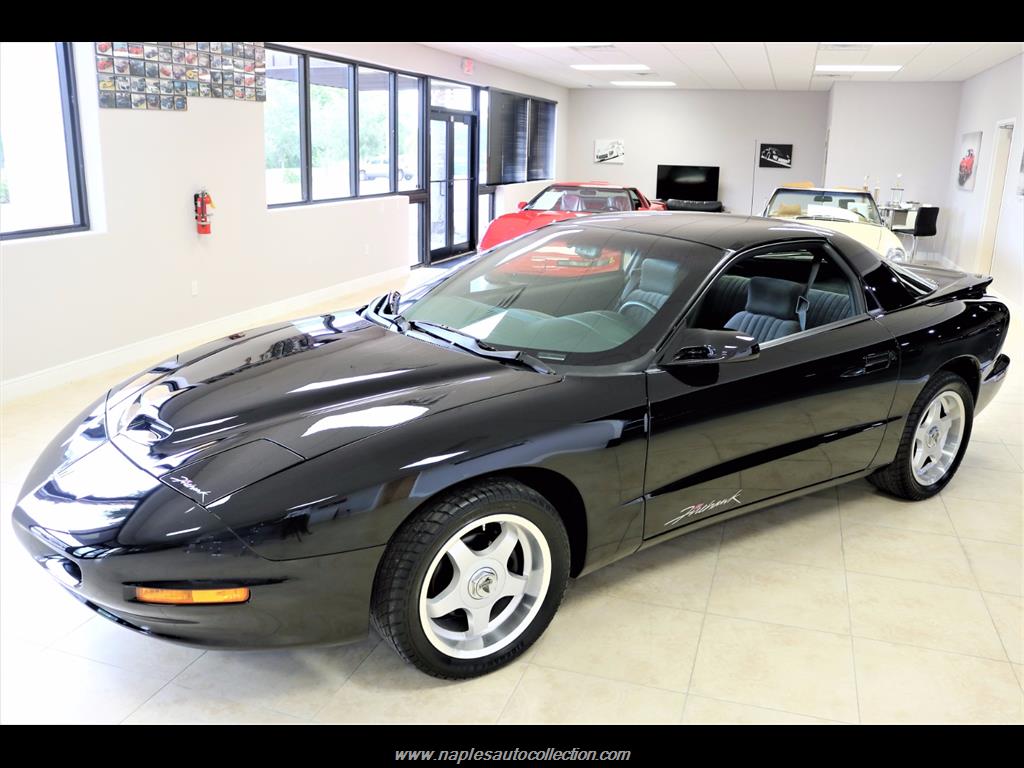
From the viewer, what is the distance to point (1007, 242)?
9.98m

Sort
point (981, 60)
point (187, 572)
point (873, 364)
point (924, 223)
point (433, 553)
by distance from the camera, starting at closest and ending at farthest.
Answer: point (187, 572), point (433, 553), point (873, 364), point (981, 60), point (924, 223)

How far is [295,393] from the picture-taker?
252 cm

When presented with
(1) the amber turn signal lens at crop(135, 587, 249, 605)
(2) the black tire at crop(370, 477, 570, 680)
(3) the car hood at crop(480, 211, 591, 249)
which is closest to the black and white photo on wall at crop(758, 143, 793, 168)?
(3) the car hood at crop(480, 211, 591, 249)

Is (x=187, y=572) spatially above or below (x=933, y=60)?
below

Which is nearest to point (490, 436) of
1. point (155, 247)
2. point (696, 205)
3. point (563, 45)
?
point (155, 247)

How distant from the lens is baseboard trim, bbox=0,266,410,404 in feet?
17.4

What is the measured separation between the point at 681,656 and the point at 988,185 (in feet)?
37.0

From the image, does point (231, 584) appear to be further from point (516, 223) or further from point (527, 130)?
point (527, 130)

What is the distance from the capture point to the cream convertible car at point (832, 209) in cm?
880

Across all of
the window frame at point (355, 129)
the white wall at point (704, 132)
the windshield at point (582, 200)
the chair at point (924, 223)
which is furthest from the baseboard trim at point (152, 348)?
the white wall at point (704, 132)

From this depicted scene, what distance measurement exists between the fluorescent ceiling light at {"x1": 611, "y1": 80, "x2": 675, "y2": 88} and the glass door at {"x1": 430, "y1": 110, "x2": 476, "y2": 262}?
16.0 ft

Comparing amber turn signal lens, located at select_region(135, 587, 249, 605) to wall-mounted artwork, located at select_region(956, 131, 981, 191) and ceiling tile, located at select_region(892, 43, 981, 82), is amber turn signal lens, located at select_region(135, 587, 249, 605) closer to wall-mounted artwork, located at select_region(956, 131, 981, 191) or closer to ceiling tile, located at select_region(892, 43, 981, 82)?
ceiling tile, located at select_region(892, 43, 981, 82)

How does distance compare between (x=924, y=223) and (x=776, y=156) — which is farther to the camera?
(x=776, y=156)
